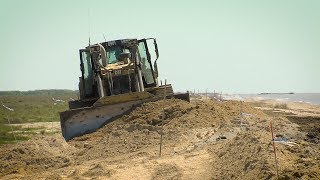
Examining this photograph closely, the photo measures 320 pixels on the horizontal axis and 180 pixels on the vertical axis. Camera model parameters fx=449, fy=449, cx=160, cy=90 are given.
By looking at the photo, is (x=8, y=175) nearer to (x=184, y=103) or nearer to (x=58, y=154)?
(x=58, y=154)

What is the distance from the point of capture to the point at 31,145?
38.2 ft

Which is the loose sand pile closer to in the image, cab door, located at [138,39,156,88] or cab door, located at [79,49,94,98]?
cab door, located at [138,39,156,88]

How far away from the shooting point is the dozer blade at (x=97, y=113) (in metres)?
13.1

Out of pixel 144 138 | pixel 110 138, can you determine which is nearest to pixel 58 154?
pixel 110 138

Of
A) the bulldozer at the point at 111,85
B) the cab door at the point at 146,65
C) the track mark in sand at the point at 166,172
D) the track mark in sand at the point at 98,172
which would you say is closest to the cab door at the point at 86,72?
the bulldozer at the point at 111,85

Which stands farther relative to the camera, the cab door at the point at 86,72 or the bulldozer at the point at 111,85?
the cab door at the point at 86,72

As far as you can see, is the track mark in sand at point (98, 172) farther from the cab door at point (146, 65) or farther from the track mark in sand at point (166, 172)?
the cab door at point (146, 65)

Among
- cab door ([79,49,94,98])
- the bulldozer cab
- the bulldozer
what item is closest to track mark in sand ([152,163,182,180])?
the bulldozer

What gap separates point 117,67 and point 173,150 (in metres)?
5.21

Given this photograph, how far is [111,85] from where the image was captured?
1446 centimetres

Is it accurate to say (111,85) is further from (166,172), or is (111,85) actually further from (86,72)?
(166,172)

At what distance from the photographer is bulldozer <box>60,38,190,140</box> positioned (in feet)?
43.4

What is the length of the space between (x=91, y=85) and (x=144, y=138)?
4.74 m

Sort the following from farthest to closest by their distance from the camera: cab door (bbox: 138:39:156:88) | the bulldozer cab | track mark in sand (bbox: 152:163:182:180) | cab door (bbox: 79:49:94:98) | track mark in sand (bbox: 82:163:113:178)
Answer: cab door (bbox: 138:39:156:88) → cab door (bbox: 79:49:94:98) → the bulldozer cab → track mark in sand (bbox: 82:163:113:178) → track mark in sand (bbox: 152:163:182:180)
